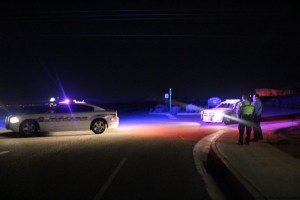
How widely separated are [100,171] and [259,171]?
12.2 ft

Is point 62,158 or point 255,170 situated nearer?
point 255,170

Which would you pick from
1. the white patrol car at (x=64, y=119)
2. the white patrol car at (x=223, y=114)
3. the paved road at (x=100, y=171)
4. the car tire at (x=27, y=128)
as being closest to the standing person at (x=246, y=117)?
the paved road at (x=100, y=171)

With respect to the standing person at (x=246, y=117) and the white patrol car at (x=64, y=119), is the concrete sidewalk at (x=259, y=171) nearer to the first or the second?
the standing person at (x=246, y=117)

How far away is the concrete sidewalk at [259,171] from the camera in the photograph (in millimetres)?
6941

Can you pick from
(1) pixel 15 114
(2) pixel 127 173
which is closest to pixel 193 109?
(1) pixel 15 114

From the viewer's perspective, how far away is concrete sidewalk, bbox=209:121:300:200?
694 cm

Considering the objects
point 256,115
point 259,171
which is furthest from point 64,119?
point 259,171

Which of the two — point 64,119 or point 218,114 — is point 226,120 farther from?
point 64,119

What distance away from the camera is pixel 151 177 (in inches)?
357

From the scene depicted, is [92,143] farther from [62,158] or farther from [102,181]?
[102,181]

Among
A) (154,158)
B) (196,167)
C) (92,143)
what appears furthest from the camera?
(92,143)

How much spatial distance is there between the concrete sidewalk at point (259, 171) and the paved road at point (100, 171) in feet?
2.38

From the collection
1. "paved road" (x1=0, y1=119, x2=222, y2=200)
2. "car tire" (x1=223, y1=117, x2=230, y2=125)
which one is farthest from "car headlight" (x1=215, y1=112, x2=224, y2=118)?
"paved road" (x1=0, y1=119, x2=222, y2=200)

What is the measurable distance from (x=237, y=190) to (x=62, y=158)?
6.02 m
